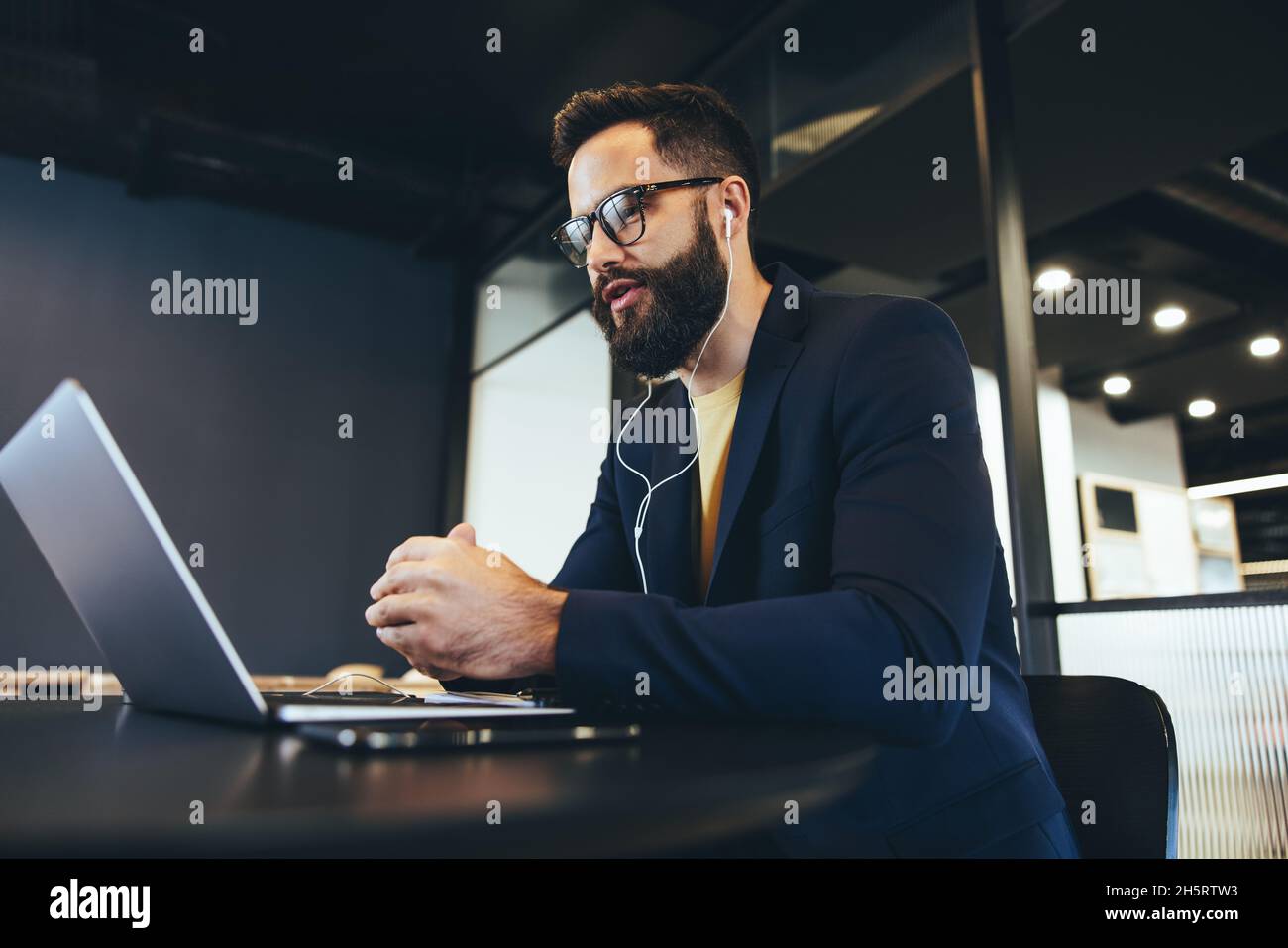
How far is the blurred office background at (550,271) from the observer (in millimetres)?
2197

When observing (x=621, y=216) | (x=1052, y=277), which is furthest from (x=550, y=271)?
(x=621, y=216)

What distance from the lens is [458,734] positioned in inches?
21.3

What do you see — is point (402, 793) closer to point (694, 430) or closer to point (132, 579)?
point (132, 579)

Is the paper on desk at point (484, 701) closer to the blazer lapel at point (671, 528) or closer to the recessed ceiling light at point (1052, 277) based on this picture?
the blazer lapel at point (671, 528)

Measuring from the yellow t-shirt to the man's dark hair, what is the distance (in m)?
0.34

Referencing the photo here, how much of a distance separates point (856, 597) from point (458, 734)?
36 centimetres

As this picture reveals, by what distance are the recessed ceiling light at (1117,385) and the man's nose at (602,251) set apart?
2.29 m

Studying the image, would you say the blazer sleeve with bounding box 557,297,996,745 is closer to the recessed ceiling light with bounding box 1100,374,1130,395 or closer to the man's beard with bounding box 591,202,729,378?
the man's beard with bounding box 591,202,729,378

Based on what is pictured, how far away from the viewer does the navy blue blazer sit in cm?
69
